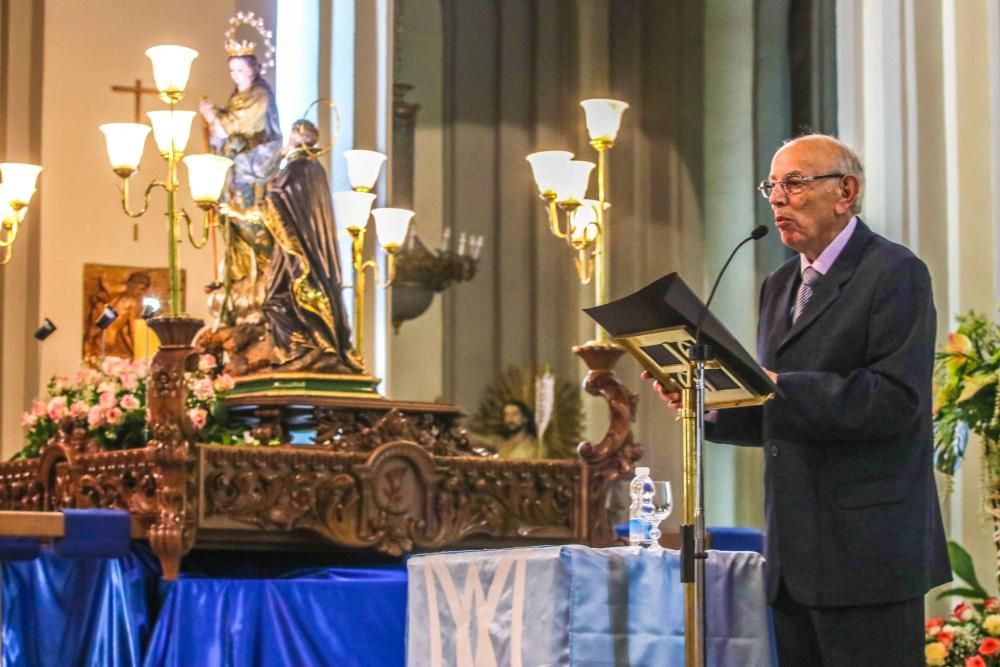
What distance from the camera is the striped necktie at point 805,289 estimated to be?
3.35 m

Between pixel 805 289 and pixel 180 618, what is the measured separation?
3.09 meters

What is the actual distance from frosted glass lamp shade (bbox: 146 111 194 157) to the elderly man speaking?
127 inches

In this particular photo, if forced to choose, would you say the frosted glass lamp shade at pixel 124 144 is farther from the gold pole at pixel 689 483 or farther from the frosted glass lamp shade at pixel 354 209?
the gold pole at pixel 689 483

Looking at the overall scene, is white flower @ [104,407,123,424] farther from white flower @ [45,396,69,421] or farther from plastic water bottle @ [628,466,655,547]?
plastic water bottle @ [628,466,655,547]

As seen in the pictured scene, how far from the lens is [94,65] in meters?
10.7

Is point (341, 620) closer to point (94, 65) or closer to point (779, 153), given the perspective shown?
point (779, 153)

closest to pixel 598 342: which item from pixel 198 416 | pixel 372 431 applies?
pixel 372 431

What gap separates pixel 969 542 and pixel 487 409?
3.87 metres

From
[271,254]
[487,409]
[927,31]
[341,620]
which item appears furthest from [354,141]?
[341,620]

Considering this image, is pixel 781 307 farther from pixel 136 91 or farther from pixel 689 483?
pixel 136 91

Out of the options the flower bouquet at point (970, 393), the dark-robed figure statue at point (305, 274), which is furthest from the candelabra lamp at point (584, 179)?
the flower bouquet at point (970, 393)

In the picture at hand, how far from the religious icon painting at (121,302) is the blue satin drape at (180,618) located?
424 centimetres

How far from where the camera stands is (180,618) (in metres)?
5.71

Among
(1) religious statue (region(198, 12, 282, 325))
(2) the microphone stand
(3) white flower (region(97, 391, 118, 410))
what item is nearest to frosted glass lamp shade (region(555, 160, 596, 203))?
(1) religious statue (region(198, 12, 282, 325))
